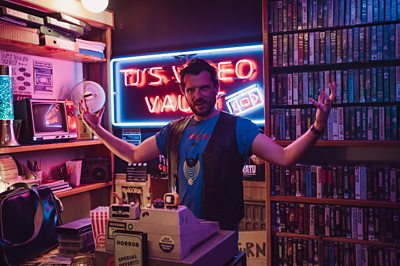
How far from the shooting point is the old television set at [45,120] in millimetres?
2797

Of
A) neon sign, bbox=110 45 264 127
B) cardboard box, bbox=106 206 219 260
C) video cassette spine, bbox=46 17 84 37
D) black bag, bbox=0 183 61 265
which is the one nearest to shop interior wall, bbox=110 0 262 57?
neon sign, bbox=110 45 264 127

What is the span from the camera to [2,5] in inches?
106

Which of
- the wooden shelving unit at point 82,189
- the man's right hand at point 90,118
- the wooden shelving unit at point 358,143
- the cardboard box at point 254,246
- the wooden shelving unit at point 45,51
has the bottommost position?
the cardboard box at point 254,246

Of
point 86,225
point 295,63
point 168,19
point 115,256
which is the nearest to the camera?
point 115,256

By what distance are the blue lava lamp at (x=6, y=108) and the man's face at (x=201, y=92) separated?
1.28 meters

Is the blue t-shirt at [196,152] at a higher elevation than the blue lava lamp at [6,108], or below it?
below

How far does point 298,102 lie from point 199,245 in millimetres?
1791

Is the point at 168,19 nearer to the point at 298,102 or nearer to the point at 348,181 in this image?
the point at 298,102

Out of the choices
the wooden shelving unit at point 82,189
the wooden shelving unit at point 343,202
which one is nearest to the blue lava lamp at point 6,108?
the wooden shelving unit at point 82,189

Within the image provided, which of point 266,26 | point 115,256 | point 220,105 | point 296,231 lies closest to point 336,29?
point 266,26

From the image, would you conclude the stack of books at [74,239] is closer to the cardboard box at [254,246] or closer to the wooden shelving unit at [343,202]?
→ the wooden shelving unit at [343,202]

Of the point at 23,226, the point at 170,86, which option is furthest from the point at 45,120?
the point at 23,226

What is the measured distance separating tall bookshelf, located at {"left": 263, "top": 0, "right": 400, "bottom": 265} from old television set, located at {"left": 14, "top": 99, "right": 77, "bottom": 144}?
1.58 m

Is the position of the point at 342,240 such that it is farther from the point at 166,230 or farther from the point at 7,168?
the point at 7,168
